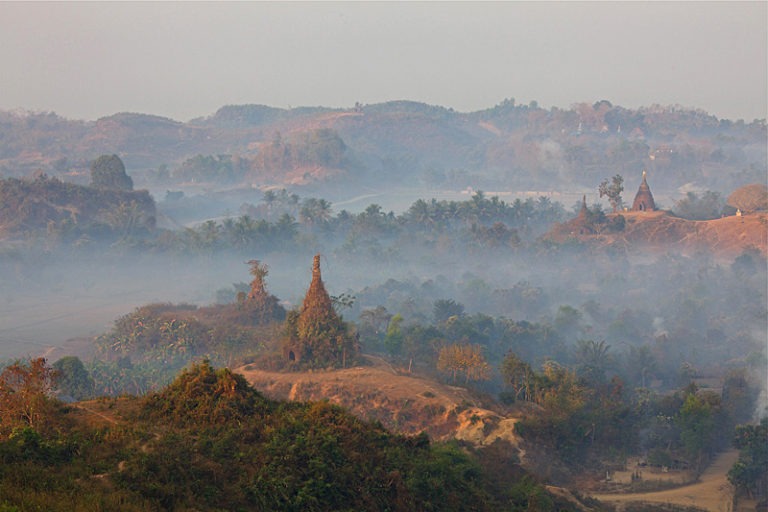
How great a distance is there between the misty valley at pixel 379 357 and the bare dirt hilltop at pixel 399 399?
0.44 ft

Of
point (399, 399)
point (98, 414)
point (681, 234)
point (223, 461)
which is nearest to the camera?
point (223, 461)

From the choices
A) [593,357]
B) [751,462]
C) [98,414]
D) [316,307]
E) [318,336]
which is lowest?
[593,357]

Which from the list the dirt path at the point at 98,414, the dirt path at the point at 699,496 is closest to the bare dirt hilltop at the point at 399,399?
the dirt path at the point at 699,496

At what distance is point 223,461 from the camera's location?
1578 centimetres

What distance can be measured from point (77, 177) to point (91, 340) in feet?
307

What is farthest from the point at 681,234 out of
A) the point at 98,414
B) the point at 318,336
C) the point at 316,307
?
the point at 98,414

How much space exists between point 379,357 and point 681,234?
6181 centimetres

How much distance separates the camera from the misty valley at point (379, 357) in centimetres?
1631

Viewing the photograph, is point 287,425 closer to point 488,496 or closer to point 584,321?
point 488,496

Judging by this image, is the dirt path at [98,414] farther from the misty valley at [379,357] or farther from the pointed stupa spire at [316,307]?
the pointed stupa spire at [316,307]

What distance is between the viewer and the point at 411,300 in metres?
66.4

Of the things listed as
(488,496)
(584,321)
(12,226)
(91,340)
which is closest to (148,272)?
(12,226)

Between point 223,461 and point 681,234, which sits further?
point 681,234

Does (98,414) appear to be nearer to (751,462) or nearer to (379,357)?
(379,357)
